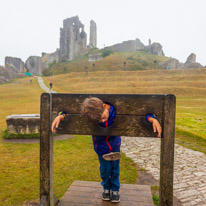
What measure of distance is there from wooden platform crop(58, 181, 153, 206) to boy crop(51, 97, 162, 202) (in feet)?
0.49

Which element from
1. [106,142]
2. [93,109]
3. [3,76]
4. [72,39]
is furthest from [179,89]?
[72,39]

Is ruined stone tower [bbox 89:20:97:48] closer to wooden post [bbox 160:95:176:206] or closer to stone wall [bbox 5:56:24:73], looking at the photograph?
stone wall [bbox 5:56:24:73]

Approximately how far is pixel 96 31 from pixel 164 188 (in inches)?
3692

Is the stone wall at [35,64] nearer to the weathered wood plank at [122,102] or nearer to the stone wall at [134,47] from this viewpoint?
the stone wall at [134,47]

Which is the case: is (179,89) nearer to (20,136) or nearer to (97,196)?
(20,136)

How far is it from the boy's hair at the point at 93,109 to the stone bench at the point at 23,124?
A: 5485 millimetres

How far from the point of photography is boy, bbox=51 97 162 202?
2234 millimetres

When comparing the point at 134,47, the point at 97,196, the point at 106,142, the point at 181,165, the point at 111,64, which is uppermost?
the point at 134,47

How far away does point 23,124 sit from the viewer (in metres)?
7.27

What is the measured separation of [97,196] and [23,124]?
16.8 ft

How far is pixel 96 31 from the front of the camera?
3531 inches

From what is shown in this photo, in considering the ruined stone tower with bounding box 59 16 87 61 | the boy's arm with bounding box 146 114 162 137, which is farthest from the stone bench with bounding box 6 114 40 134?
the ruined stone tower with bounding box 59 16 87 61

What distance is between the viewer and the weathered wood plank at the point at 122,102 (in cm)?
235

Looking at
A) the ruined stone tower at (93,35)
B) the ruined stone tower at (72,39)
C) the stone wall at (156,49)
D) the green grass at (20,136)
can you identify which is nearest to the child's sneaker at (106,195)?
the green grass at (20,136)
